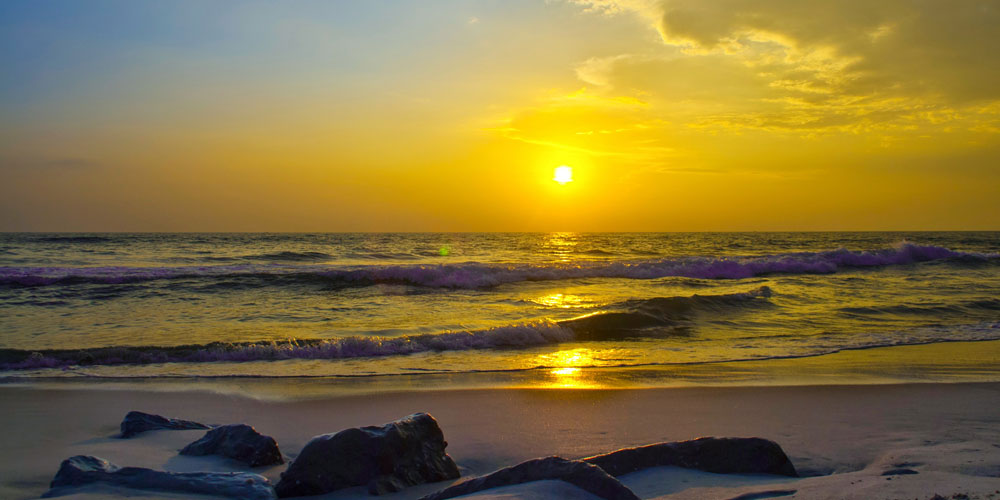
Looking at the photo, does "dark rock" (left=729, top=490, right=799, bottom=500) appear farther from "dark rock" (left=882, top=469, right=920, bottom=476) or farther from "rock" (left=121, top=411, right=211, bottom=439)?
"rock" (left=121, top=411, right=211, bottom=439)

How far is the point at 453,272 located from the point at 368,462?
16498mm

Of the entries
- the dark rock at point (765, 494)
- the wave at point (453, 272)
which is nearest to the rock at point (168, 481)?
the dark rock at point (765, 494)

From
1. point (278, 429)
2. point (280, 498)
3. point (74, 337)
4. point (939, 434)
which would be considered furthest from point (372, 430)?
point (74, 337)

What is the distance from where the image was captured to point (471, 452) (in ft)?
14.0

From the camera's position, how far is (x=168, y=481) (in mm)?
3240

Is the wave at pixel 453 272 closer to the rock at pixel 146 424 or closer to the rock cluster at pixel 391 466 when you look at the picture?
the rock at pixel 146 424

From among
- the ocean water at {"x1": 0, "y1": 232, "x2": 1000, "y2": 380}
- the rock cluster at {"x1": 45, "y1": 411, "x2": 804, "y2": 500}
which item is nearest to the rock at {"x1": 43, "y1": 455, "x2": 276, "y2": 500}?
the rock cluster at {"x1": 45, "y1": 411, "x2": 804, "y2": 500}

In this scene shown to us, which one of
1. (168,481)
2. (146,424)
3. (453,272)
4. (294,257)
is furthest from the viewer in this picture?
(294,257)

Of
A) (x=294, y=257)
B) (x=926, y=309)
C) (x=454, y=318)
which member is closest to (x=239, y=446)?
(x=454, y=318)

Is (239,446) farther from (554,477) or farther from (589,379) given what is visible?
(589,379)

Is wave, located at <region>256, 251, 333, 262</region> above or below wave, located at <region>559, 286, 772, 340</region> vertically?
above

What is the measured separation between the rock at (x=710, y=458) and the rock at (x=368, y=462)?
101 cm

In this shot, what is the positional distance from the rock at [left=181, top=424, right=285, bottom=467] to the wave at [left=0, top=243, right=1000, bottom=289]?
14.6 meters

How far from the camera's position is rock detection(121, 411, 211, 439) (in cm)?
448
